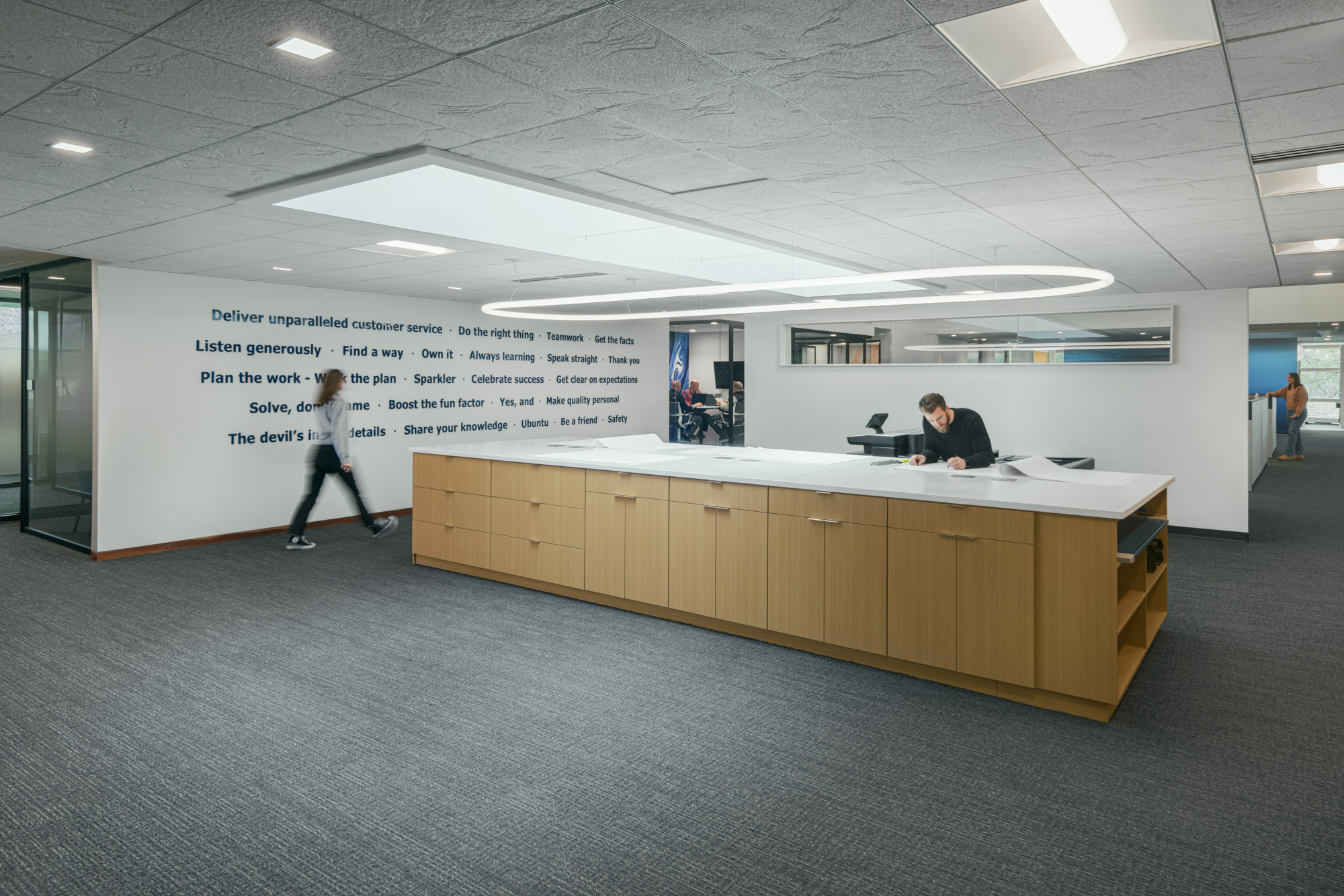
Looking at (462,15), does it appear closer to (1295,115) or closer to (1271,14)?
(1271,14)

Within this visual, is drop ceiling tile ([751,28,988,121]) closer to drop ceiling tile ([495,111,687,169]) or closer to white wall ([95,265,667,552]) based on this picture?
drop ceiling tile ([495,111,687,169])

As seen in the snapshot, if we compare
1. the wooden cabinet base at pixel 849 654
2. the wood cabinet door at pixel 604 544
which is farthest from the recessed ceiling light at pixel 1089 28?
the wood cabinet door at pixel 604 544

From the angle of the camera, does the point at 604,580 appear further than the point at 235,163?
Yes

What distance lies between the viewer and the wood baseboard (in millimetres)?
6797

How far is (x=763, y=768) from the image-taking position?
120 inches

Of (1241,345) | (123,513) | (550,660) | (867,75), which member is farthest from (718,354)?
(867,75)

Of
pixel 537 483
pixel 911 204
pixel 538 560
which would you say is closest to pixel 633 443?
pixel 537 483

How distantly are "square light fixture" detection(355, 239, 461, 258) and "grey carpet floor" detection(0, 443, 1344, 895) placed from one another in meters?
2.57

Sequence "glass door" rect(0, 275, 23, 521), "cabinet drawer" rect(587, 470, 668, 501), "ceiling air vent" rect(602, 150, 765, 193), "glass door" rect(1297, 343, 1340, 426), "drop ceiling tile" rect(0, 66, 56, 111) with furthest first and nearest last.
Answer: "glass door" rect(1297, 343, 1340, 426) < "glass door" rect(0, 275, 23, 521) < "cabinet drawer" rect(587, 470, 668, 501) < "ceiling air vent" rect(602, 150, 765, 193) < "drop ceiling tile" rect(0, 66, 56, 111)

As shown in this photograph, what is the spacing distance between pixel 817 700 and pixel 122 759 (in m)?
2.85

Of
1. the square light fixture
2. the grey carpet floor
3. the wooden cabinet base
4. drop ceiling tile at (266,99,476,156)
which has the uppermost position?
the square light fixture

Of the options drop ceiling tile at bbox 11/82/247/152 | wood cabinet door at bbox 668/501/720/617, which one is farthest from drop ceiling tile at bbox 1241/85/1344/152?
drop ceiling tile at bbox 11/82/247/152

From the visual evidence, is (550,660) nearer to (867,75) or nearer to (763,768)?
(763,768)

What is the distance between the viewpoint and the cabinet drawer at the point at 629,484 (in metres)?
4.86
